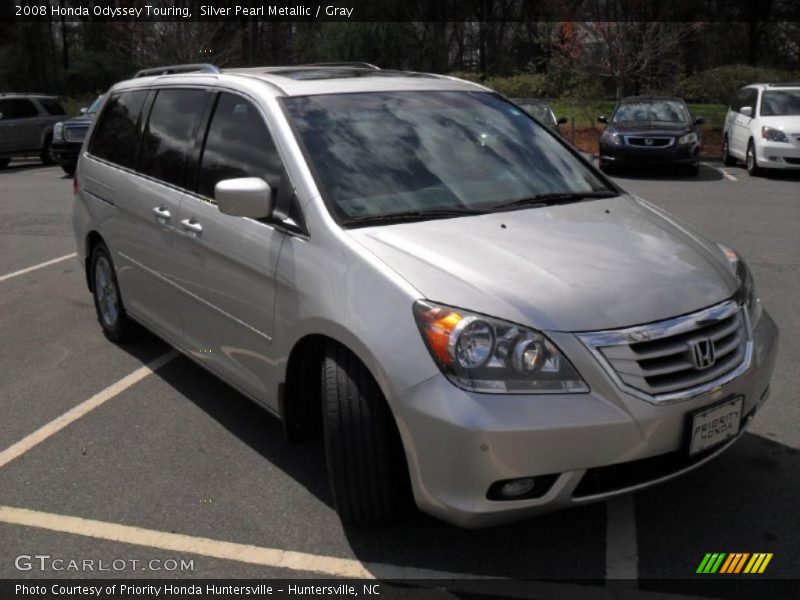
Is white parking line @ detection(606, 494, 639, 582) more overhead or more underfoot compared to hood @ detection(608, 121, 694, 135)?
more overhead

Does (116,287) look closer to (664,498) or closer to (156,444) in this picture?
(156,444)

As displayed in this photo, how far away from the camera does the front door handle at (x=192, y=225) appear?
166 inches

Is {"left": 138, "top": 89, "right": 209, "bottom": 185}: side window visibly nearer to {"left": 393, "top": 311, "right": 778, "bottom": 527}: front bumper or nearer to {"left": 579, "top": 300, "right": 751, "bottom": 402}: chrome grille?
{"left": 393, "top": 311, "right": 778, "bottom": 527}: front bumper

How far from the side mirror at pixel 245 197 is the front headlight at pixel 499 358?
1.08 meters

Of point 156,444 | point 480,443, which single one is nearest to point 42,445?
point 156,444

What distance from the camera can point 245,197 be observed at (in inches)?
141

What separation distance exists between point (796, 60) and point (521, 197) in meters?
37.7

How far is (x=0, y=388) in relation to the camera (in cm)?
525

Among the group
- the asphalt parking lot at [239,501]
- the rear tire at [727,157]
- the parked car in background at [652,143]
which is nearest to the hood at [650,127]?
the parked car in background at [652,143]

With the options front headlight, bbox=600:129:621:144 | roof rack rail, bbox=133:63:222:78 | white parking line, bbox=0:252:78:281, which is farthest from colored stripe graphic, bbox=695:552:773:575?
front headlight, bbox=600:129:621:144

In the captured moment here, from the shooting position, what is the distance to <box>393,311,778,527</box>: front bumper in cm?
281

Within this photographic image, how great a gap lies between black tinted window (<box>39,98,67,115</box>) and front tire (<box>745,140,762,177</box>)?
16.3 metres

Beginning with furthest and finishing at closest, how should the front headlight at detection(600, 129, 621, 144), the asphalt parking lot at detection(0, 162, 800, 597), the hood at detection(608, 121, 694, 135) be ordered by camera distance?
the front headlight at detection(600, 129, 621, 144) < the hood at detection(608, 121, 694, 135) < the asphalt parking lot at detection(0, 162, 800, 597)

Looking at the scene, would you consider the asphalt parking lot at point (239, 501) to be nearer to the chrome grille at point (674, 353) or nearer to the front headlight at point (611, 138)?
the chrome grille at point (674, 353)
